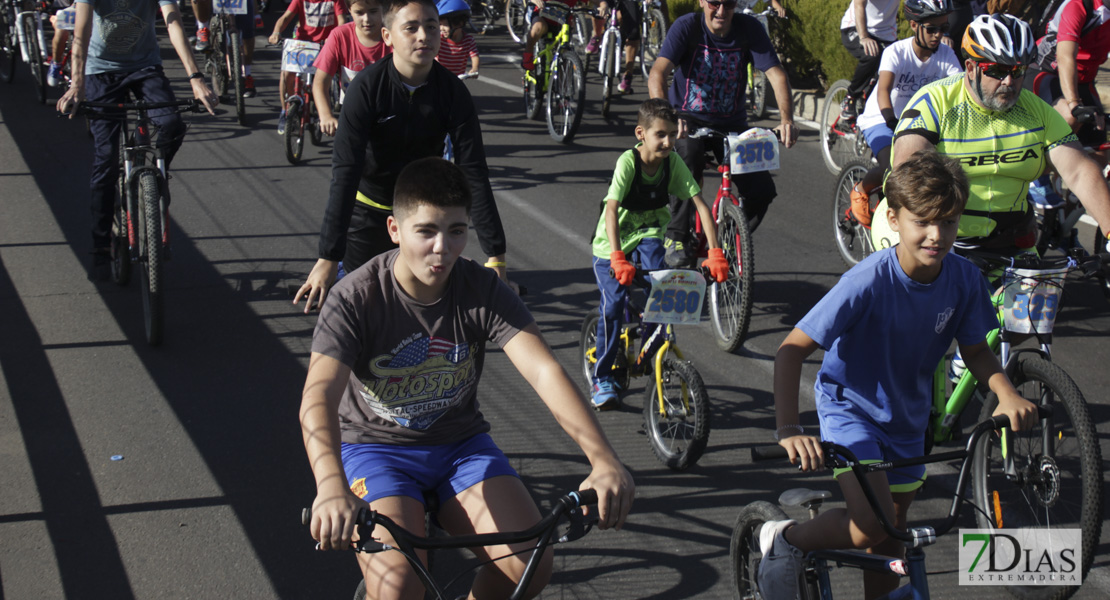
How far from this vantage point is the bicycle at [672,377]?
4.84m

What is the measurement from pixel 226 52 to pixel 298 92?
2946 mm

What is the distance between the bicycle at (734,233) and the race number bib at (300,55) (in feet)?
16.2

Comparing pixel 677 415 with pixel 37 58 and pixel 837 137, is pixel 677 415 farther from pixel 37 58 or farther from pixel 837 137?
pixel 37 58

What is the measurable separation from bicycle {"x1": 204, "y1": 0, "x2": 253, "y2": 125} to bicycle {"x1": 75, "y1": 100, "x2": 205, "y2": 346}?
5293 mm

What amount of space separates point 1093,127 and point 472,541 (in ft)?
21.9

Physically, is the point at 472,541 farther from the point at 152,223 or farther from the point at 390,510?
the point at 152,223

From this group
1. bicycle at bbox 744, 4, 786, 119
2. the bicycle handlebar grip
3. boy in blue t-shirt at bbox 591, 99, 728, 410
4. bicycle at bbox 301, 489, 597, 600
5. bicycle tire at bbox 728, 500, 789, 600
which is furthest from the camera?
bicycle at bbox 744, 4, 786, 119

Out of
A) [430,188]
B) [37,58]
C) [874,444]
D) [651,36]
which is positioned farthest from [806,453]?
[651,36]

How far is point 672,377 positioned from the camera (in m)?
5.05

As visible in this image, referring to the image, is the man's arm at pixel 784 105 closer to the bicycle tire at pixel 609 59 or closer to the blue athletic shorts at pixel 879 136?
the blue athletic shorts at pixel 879 136

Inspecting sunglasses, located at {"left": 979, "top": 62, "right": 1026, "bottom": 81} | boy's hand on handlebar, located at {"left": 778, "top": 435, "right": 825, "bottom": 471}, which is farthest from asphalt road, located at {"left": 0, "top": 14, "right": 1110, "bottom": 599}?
sunglasses, located at {"left": 979, "top": 62, "right": 1026, "bottom": 81}

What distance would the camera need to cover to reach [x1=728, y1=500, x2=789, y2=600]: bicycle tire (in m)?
3.63

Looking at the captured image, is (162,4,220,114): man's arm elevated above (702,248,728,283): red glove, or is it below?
above

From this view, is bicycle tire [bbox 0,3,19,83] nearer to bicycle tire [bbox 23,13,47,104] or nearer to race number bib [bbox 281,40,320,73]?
bicycle tire [bbox 23,13,47,104]
